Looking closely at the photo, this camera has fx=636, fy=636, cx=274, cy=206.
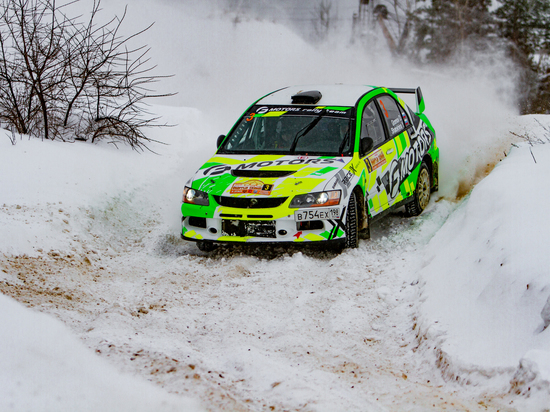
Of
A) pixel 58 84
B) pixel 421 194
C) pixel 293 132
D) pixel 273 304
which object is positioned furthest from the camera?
pixel 58 84

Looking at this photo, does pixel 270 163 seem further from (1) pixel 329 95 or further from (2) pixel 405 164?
(2) pixel 405 164

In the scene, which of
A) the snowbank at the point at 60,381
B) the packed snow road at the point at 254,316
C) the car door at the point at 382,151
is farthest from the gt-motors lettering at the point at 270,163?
the snowbank at the point at 60,381

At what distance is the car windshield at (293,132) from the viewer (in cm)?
712

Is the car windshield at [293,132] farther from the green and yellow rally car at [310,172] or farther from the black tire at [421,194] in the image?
the black tire at [421,194]

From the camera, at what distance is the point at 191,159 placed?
1131 cm

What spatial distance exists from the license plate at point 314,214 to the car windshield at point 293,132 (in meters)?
0.89

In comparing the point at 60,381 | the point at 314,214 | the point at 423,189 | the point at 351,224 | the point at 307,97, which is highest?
the point at 307,97

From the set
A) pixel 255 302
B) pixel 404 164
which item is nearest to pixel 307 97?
pixel 404 164

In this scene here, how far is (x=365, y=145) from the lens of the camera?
6.96 m

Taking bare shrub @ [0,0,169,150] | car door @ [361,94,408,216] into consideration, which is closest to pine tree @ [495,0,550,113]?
bare shrub @ [0,0,169,150]

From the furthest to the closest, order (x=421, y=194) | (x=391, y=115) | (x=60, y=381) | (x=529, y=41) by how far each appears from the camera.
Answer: (x=529, y=41) → (x=421, y=194) → (x=391, y=115) → (x=60, y=381)

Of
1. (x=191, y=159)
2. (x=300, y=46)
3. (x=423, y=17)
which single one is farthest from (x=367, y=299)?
(x=423, y=17)

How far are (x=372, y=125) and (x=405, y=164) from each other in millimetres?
724

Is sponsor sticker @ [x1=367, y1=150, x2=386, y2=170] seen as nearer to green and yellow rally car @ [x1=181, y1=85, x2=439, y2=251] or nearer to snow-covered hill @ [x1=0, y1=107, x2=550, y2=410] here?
green and yellow rally car @ [x1=181, y1=85, x2=439, y2=251]
